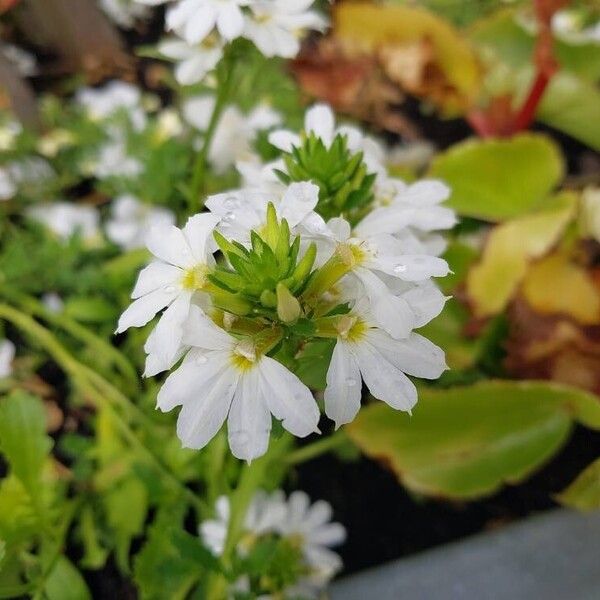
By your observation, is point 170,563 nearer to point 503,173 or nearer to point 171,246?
point 171,246

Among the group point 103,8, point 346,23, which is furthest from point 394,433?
point 103,8

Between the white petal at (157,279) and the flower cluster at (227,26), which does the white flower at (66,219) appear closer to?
the flower cluster at (227,26)

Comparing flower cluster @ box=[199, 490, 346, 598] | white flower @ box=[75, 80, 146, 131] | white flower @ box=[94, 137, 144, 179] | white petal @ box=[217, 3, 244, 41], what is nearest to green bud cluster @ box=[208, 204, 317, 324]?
white petal @ box=[217, 3, 244, 41]

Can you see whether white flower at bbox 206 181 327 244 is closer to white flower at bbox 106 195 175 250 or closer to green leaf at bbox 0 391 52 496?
green leaf at bbox 0 391 52 496

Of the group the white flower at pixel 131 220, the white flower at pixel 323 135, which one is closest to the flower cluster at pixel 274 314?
the white flower at pixel 323 135

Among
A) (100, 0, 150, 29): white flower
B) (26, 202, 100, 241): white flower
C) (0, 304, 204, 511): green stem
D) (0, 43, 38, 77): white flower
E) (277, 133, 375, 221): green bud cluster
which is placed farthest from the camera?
(100, 0, 150, 29): white flower

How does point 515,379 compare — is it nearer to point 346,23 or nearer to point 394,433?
point 394,433

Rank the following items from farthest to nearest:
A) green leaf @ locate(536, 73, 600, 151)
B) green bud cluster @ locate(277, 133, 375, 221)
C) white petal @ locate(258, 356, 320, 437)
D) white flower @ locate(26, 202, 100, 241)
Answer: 1. green leaf @ locate(536, 73, 600, 151)
2. white flower @ locate(26, 202, 100, 241)
3. green bud cluster @ locate(277, 133, 375, 221)
4. white petal @ locate(258, 356, 320, 437)
